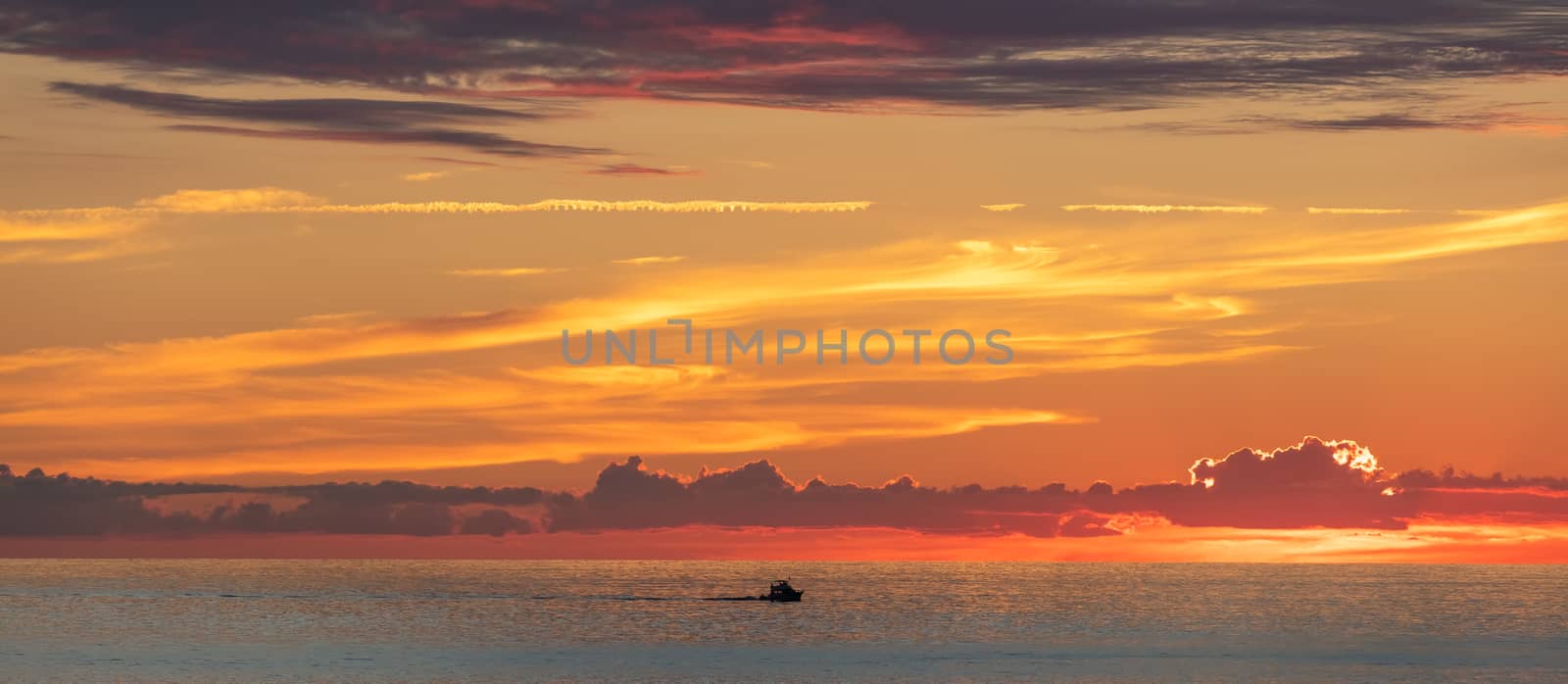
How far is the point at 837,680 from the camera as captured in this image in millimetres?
156875

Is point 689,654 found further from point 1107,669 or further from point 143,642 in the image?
point 143,642

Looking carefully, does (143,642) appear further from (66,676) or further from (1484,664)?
(1484,664)

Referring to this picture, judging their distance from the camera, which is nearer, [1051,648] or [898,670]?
[898,670]

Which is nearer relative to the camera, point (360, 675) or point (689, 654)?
point (360, 675)

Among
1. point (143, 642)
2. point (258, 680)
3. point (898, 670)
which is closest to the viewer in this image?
point (258, 680)

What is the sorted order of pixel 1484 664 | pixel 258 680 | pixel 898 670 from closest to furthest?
pixel 258 680 < pixel 898 670 < pixel 1484 664

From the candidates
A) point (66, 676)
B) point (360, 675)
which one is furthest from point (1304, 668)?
point (66, 676)

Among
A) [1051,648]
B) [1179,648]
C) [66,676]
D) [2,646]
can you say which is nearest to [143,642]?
[2,646]

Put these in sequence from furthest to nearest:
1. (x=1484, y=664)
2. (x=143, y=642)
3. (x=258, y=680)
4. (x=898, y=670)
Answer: (x=143, y=642) < (x=1484, y=664) < (x=898, y=670) < (x=258, y=680)

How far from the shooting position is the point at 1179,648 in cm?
19950

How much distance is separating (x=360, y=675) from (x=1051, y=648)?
255 ft

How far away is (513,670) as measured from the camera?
6599 inches

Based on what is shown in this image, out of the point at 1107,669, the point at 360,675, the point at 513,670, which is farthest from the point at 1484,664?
the point at 360,675

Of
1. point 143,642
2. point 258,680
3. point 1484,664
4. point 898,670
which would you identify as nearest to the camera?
point 258,680
